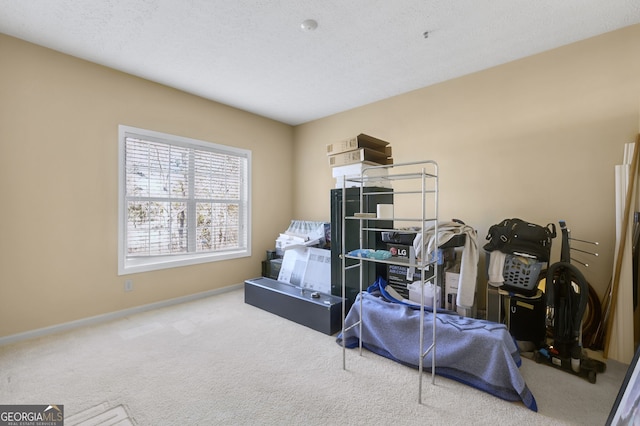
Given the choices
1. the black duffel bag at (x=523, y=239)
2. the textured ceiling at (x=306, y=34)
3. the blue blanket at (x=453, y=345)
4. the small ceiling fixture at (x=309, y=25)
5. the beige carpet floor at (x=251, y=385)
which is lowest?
the beige carpet floor at (x=251, y=385)

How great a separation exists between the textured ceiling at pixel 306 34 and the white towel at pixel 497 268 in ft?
6.47

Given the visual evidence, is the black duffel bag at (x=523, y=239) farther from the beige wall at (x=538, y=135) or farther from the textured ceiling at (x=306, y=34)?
the textured ceiling at (x=306, y=34)

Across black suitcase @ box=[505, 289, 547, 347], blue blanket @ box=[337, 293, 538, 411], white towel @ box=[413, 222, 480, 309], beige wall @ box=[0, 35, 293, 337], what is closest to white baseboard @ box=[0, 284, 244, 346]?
beige wall @ box=[0, 35, 293, 337]

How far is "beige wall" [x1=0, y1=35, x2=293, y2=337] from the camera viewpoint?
250cm

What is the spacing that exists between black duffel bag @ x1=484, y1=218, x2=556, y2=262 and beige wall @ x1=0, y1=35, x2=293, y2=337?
146 inches

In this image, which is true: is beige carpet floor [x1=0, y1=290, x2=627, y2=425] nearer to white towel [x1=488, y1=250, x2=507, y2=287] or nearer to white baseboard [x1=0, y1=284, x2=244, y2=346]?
white baseboard [x1=0, y1=284, x2=244, y2=346]

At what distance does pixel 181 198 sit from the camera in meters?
3.68

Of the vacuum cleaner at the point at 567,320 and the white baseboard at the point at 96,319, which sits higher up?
the vacuum cleaner at the point at 567,320

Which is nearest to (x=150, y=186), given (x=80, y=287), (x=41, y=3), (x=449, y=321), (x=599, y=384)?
(x=80, y=287)

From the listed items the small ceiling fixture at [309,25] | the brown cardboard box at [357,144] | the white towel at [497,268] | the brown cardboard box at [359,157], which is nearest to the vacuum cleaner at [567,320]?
the white towel at [497,268]

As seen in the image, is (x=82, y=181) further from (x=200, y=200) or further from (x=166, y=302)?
(x=166, y=302)

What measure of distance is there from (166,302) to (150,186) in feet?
4.89

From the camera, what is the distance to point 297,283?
354 centimetres

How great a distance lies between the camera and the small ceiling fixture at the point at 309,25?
7.32ft
